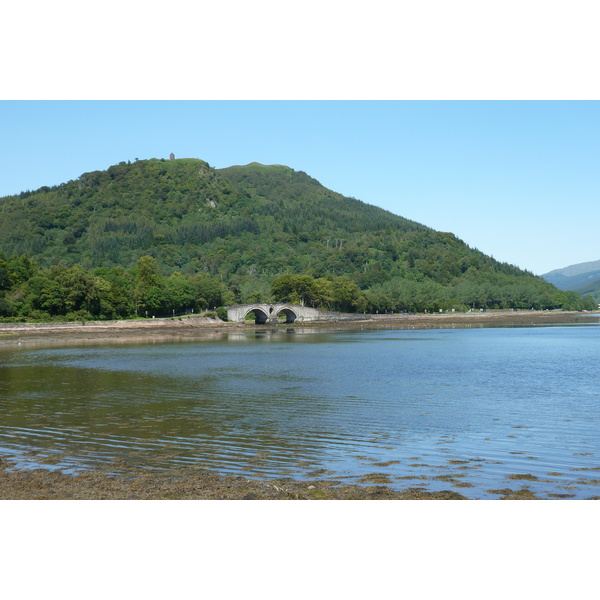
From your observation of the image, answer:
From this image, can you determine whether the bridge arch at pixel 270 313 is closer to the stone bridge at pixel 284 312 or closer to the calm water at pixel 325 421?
the stone bridge at pixel 284 312

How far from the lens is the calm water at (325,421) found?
1438cm

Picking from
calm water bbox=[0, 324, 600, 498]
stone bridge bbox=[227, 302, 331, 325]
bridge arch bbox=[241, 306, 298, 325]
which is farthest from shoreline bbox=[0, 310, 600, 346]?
calm water bbox=[0, 324, 600, 498]

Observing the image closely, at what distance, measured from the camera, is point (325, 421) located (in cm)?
2052

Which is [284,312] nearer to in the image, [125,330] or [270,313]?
[270,313]

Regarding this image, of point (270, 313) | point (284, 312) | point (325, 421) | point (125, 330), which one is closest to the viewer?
point (325, 421)

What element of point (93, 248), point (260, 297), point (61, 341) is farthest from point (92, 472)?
point (93, 248)

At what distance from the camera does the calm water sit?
14.4 meters

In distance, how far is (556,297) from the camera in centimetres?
19738

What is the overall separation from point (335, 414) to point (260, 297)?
126403 mm

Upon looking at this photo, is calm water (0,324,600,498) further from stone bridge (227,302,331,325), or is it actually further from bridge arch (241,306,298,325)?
bridge arch (241,306,298,325)

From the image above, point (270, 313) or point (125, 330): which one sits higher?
point (270, 313)

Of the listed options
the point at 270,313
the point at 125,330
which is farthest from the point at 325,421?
the point at 270,313

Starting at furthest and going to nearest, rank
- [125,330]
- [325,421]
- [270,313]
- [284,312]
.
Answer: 1. [284,312]
2. [270,313]
3. [125,330]
4. [325,421]

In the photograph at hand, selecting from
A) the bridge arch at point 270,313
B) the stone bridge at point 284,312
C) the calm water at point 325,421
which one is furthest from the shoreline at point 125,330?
the calm water at point 325,421
